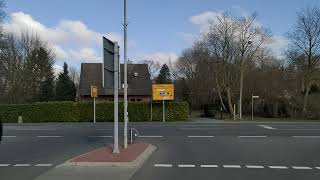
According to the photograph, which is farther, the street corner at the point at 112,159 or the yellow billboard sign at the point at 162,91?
the yellow billboard sign at the point at 162,91

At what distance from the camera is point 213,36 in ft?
188

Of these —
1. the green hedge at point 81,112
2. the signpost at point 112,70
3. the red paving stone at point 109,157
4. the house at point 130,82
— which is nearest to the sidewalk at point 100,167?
the red paving stone at point 109,157

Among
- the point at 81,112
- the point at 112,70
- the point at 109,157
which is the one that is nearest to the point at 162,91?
the point at 81,112

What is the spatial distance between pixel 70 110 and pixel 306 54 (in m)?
29.9

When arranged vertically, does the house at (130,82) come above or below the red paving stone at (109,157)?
above

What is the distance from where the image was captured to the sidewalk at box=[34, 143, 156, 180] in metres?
11.3

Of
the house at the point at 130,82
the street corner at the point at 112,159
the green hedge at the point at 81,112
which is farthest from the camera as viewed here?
the house at the point at 130,82

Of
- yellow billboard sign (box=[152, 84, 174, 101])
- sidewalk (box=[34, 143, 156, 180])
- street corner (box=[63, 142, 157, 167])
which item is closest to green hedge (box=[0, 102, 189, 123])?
yellow billboard sign (box=[152, 84, 174, 101])

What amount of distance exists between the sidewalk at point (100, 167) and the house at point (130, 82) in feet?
167

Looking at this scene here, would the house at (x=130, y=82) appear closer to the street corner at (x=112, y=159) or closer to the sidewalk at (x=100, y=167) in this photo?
A: the street corner at (x=112, y=159)

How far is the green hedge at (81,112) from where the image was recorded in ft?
169

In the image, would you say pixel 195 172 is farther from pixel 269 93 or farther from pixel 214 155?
pixel 269 93

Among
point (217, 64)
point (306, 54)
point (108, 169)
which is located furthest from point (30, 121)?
point (108, 169)

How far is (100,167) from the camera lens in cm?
1284
